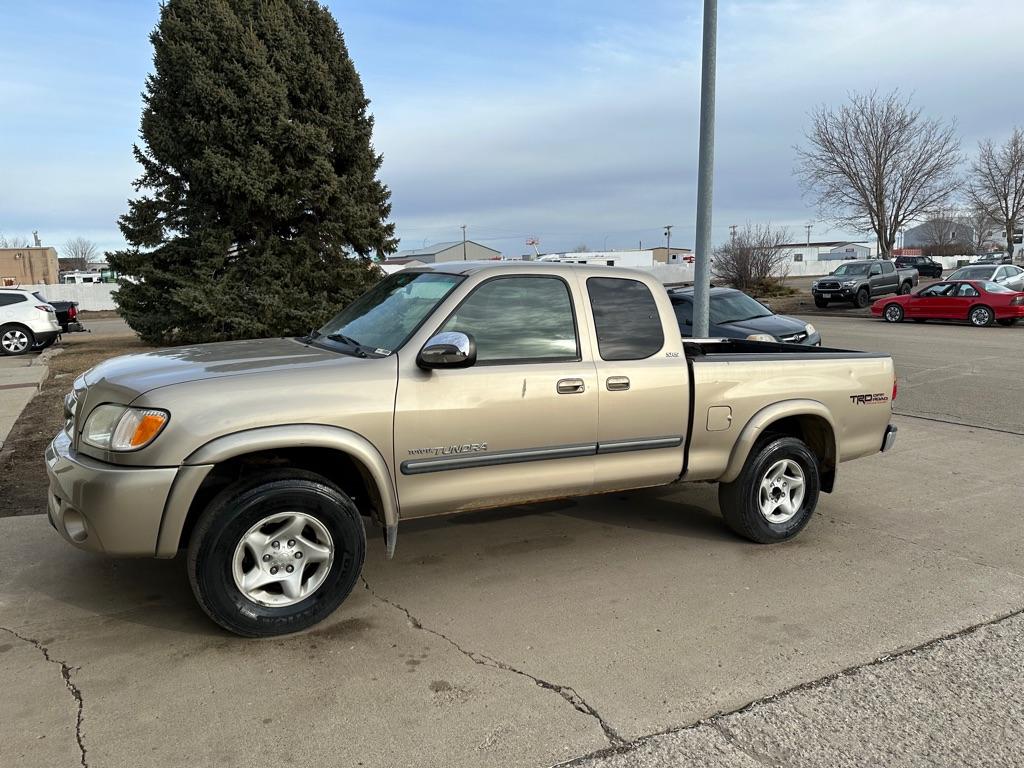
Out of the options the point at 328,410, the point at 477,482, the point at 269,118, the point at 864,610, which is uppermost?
the point at 269,118

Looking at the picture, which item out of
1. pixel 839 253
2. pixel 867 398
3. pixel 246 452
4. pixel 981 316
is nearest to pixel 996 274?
pixel 981 316

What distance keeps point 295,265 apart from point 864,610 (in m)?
13.0

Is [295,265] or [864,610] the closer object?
[864,610]

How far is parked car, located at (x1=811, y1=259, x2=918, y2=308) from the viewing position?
29531 millimetres

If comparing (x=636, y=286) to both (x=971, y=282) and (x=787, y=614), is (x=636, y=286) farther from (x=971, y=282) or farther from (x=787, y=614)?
(x=971, y=282)

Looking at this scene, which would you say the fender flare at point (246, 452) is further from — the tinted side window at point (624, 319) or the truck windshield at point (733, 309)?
the truck windshield at point (733, 309)

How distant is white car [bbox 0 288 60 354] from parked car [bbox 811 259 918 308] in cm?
2593

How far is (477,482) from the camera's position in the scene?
13.6 ft


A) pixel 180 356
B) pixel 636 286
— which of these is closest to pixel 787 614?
pixel 636 286

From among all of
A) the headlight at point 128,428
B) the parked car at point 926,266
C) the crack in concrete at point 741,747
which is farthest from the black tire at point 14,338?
the parked car at point 926,266

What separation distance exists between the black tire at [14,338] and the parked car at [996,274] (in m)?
28.2

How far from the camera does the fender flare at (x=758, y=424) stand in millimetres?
4918

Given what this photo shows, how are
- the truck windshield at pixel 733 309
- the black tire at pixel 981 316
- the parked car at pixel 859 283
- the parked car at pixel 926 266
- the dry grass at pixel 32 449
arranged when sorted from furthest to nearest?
the parked car at pixel 926 266 < the parked car at pixel 859 283 < the black tire at pixel 981 316 < the truck windshield at pixel 733 309 < the dry grass at pixel 32 449

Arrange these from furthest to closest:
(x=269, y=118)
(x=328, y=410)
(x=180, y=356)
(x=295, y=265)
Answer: (x=295, y=265), (x=269, y=118), (x=180, y=356), (x=328, y=410)
